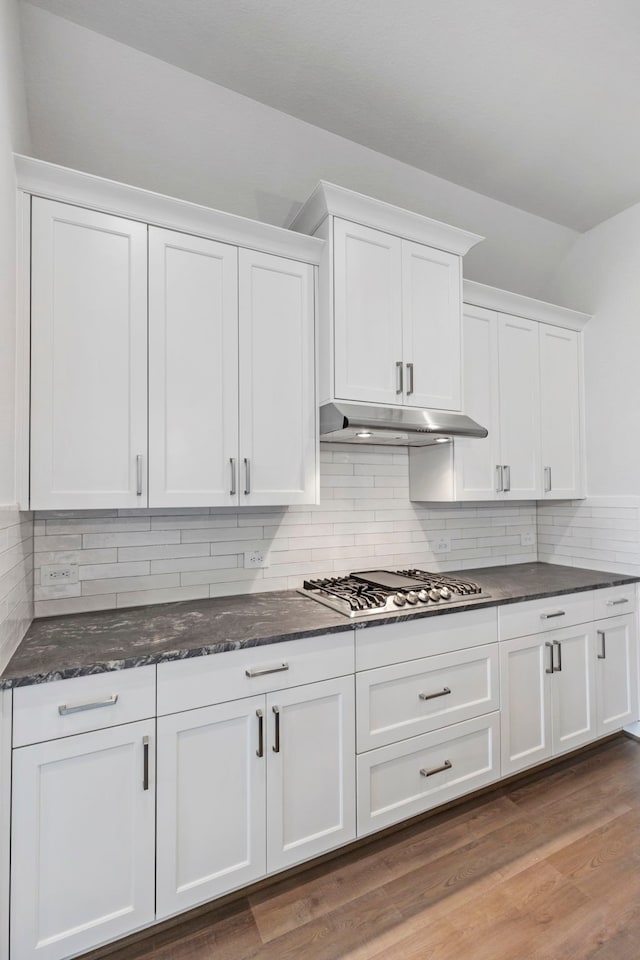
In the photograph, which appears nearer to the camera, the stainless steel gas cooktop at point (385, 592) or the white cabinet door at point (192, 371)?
the white cabinet door at point (192, 371)

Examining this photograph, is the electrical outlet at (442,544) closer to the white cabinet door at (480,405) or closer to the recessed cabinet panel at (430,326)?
the white cabinet door at (480,405)

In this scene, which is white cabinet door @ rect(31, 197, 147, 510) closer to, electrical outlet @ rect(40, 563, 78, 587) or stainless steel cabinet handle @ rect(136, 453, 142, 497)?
stainless steel cabinet handle @ rect(136, 453, 142, 497)

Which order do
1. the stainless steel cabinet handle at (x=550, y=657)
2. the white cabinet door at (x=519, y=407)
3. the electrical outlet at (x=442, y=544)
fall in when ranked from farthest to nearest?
the electrical outlet at (x=442, y=544), the white cabinet door at (x=519, y=407), the stainless steel cabinet handle at (x=550, y=657)

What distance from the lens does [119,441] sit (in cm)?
175

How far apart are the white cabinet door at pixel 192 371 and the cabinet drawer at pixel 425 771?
1.25 m

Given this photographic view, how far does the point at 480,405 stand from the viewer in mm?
2725

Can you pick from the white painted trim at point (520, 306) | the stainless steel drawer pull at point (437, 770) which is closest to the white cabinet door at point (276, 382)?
the white painted trim at point (520, 306)

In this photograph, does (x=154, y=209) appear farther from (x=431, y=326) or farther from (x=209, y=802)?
(x=209, y=802)

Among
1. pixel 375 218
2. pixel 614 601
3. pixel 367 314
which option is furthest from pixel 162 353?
pixel 614 601

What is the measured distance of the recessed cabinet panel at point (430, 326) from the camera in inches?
89.7

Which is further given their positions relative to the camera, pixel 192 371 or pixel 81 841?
pixel 192 371

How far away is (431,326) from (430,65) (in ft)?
3.34

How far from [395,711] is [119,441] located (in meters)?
1.54

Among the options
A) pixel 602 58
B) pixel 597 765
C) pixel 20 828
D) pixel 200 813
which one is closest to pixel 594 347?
pixel 602 58
